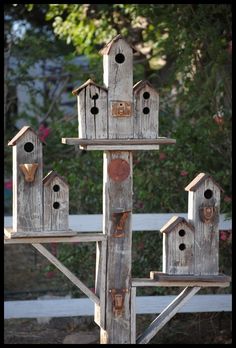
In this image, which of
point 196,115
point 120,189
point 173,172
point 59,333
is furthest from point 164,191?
point 120,189

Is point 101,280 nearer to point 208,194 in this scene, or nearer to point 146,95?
point 208,194

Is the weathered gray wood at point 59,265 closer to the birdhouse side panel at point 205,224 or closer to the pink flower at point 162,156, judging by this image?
the birdhouse side panel at point 205,224

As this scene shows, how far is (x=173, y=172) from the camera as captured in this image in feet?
21.8

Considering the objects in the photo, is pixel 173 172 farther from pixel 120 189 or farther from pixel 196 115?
pixel 120 189

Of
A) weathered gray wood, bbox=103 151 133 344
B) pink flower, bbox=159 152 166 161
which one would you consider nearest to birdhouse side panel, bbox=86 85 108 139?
weathered gray wood, bbox=103 151 133 344

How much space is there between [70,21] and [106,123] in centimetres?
416

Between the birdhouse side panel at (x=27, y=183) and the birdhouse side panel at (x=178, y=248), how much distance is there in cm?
76

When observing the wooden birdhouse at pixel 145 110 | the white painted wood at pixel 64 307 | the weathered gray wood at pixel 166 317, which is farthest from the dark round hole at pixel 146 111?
the white painted wood at pixel 64 307

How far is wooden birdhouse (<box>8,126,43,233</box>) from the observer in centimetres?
427

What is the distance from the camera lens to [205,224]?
447 centimetres

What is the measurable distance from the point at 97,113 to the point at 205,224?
90cm

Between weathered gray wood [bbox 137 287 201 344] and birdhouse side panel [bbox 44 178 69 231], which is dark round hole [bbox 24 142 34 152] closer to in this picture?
birdhouse side panel [bbox 44 178 69 231]

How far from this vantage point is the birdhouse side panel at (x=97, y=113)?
434cm

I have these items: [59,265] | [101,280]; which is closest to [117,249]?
[101,280]
